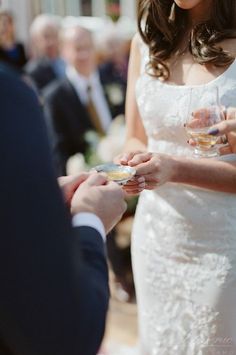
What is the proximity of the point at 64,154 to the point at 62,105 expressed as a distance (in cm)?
37

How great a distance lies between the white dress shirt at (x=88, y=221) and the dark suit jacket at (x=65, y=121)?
3319 mm

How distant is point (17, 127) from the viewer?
109 cm

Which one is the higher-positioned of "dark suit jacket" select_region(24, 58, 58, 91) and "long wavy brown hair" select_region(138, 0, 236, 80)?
"long wavy brown hair" select_region(138, 0, 236, 80)

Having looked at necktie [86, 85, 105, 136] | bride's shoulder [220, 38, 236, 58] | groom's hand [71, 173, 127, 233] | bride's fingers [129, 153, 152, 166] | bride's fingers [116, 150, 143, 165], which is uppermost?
groom's hand [71, 173, 127, 233]

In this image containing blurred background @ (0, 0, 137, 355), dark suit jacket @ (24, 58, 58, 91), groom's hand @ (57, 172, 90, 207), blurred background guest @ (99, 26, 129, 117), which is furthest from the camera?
dark suit jacket @ (24, 58, 58, 91)

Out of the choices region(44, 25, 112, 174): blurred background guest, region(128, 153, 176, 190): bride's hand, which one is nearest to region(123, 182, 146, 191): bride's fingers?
region(128, 153, 176, 190): bride's hand

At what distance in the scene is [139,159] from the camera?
84.7 inches

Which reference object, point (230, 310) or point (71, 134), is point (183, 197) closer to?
point (230, 310)

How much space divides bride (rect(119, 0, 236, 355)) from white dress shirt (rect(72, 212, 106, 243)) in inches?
31.3

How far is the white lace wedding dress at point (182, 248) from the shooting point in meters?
2.40

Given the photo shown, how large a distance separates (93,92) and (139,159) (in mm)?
3278

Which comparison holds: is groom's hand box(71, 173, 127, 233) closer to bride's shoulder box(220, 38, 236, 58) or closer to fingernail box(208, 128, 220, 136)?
fingernail box(208, 128, 220, 136)

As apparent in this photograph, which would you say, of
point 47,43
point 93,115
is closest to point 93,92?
point 93,115

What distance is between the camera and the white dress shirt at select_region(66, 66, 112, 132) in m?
5.14
